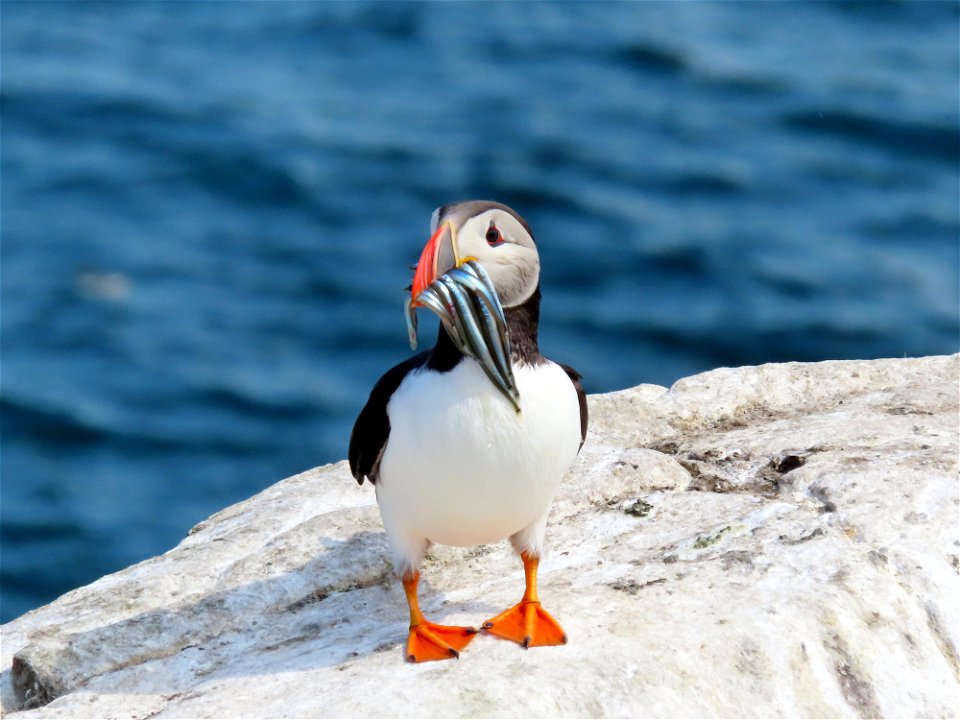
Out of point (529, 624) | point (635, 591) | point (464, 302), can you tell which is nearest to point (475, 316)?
point (464, 302)

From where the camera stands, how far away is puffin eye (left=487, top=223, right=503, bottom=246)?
4.97 meters

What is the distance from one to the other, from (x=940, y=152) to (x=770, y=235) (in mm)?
3065

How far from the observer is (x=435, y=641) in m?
5.18

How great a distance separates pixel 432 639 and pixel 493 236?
1.55 metres

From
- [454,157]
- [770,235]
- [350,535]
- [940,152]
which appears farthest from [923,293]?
[350,535]

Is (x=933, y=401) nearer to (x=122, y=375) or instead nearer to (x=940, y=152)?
(x=122, y=375)

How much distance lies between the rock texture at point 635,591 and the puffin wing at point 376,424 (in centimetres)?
73

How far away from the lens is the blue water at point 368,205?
543 inches

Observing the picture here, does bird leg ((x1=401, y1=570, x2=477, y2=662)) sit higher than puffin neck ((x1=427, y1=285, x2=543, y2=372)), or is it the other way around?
puffin neck ((x1=427, y1=285, x2=543, y2=372))

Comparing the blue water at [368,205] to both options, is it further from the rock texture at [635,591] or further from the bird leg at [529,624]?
the bird leg at [529,624]

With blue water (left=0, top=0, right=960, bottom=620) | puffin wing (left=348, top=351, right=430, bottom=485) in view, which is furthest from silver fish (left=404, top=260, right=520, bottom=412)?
blue water (left=0, top=0, right=960, bottom=620)

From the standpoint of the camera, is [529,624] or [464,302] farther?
[529,624]

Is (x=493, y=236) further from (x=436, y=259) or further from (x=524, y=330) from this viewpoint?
(x=524, y=330)

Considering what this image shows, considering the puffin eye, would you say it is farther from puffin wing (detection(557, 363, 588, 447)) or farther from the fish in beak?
puffin wing (detection(557, 363, 588, 447))
